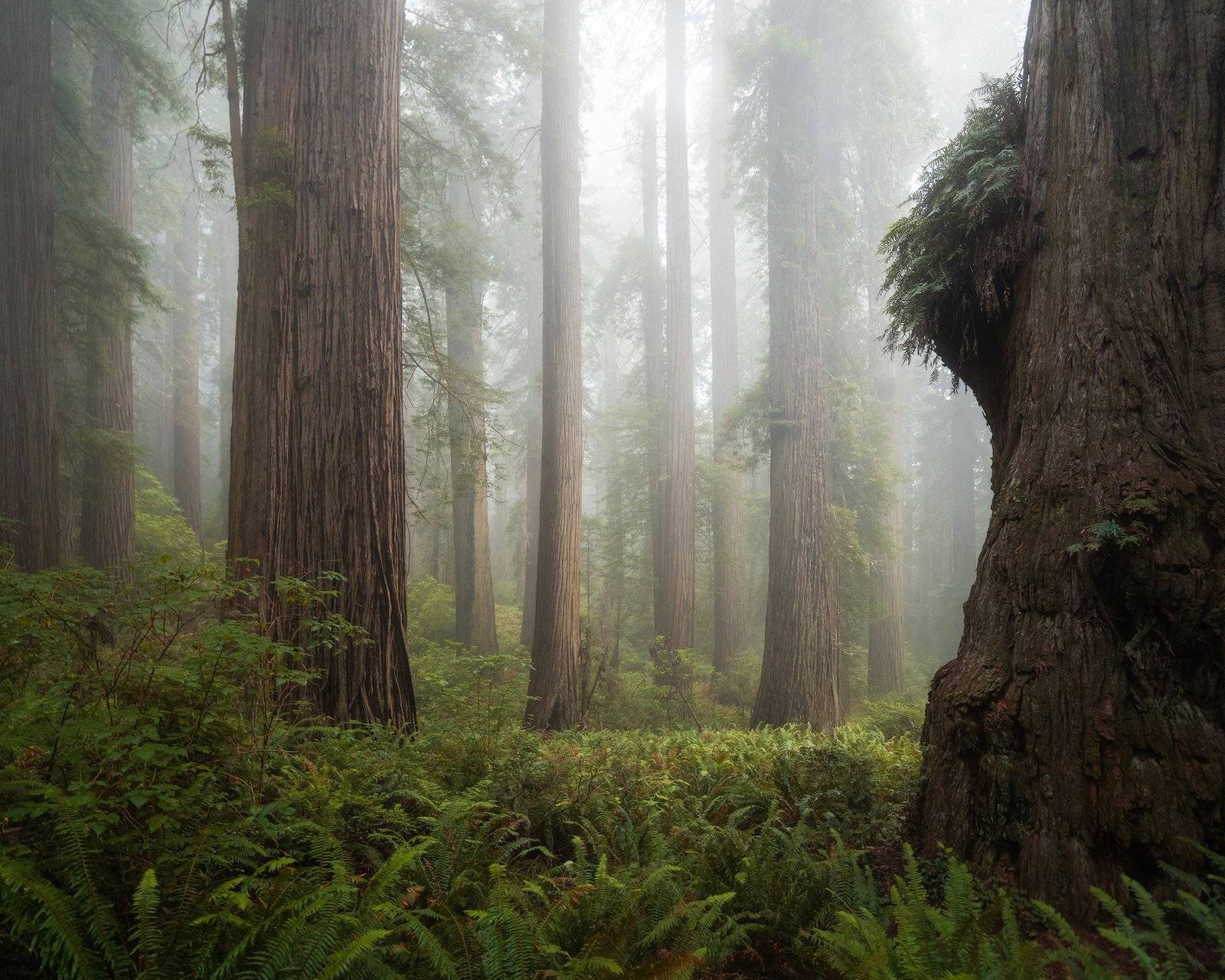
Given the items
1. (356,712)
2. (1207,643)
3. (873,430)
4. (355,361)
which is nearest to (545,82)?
(355,361)

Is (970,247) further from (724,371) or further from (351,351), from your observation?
(724,371)

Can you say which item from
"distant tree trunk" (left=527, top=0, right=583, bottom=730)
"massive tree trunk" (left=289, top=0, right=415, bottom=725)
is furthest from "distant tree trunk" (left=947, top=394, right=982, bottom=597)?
"massive tree trunk" (left=289, top=0, right=415, bottom=725)

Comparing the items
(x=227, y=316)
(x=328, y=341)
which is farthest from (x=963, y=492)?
(x=227, y=316)

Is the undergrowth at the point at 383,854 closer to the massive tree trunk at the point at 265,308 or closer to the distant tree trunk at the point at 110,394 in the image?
the massive tree trunk at the point at 265,308

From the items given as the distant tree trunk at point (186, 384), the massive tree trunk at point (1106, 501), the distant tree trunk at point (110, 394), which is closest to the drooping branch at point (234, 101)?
the massive tree trunk at point (1106, 501)

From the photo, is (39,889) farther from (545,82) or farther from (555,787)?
(545,82)

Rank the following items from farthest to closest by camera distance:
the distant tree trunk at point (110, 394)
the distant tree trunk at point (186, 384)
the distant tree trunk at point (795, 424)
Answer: the distant tree trunk at point (186, 384) → the distant tree trunk at point (110, 394) → the distant tree trunk at point (795, 424)

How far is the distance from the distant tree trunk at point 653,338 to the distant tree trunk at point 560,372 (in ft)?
14.1

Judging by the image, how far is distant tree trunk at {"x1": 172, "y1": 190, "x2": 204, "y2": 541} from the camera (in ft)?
61.8

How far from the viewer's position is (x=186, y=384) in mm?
20484

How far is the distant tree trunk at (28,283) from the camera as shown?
27.3 feet

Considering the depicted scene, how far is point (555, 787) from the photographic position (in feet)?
12.4

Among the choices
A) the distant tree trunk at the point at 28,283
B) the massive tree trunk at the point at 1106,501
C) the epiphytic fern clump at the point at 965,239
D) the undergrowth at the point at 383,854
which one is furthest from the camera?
the distant tree trunk at the point at 28,283

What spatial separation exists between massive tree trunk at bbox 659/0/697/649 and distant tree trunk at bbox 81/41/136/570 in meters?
9.56
